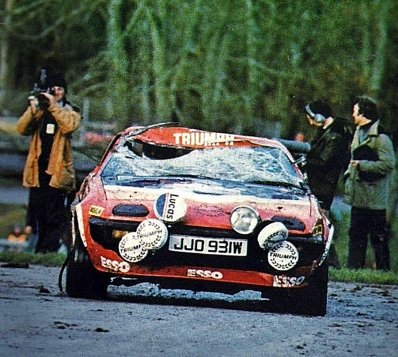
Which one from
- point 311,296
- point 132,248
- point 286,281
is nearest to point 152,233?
point 132,248

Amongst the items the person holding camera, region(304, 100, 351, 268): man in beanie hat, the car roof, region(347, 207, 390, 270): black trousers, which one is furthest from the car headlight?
region(347, 207, 390, 270): black trousers

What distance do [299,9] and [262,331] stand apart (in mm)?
3286

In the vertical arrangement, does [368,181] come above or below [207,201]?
above

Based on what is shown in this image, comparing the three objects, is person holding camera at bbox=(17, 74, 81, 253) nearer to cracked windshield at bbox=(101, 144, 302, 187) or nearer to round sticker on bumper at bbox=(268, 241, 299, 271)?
cracked windshield at bbox=(101, 144, 302, 187)

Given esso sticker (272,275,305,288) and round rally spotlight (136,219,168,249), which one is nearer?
round rally spotlight (136,219,168,249)

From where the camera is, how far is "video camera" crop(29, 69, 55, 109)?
942 centimetres

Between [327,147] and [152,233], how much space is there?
272 cm

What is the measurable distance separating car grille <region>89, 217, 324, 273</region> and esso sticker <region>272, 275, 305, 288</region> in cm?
5

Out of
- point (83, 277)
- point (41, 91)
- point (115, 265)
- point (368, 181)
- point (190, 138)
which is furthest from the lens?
point (368, 181)

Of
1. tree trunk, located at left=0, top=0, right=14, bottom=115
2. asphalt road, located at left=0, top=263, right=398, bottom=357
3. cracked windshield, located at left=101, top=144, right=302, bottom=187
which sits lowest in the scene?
asphalt road, located at left=0, top=263, right=398, bottom=357

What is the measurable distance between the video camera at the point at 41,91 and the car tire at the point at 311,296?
2.42m

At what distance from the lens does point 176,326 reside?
6.84 metres

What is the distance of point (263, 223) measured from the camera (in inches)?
284

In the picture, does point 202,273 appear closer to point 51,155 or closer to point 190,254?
point 190,254
